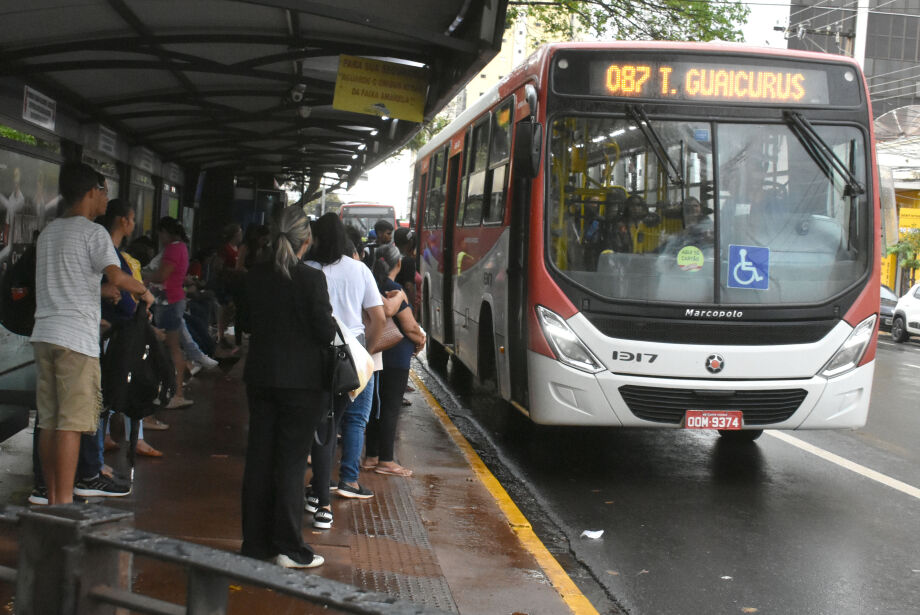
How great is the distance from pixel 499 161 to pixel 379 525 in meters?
4.16

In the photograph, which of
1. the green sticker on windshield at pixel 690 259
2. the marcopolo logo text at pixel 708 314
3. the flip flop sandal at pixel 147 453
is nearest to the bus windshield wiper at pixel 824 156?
the green sticker on windshield at pixel 690 259

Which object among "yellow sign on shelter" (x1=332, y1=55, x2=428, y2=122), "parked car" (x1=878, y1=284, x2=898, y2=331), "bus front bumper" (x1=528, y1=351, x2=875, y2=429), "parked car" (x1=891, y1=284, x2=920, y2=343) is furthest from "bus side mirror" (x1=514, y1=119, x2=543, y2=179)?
"parked car" (x1=878, y1=284, x2=898, y2=331)

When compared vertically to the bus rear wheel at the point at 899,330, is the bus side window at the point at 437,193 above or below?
above

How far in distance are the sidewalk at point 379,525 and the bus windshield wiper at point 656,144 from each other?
262 cm

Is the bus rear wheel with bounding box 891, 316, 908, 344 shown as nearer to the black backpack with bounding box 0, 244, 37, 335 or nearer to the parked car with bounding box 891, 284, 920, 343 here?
the parked car with bounding box 891, 284, 920, 343

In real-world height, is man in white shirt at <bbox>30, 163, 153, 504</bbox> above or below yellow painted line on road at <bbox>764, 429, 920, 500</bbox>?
above

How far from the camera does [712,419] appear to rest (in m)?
7.61

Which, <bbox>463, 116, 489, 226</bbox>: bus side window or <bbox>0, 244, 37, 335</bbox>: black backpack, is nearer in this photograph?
<bbox>0, 244, 37, 335</bbox>: black backpack

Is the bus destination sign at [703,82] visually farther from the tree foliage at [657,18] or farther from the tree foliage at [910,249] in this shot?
the tree foliage at [910,249]

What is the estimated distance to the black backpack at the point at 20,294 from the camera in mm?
5562

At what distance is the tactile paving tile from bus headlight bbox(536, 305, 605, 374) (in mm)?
→ 1502

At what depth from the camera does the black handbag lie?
16.2ft

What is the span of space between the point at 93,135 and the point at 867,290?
8603mm

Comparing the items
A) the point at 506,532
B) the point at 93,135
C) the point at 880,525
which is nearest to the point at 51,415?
the point at 506,532
